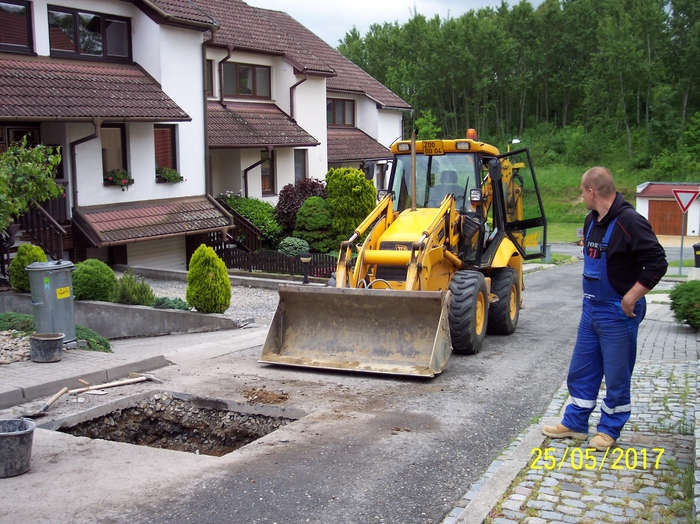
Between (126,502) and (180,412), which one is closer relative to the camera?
(126,502)

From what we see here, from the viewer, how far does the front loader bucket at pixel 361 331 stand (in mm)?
8992

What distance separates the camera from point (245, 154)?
25031mm

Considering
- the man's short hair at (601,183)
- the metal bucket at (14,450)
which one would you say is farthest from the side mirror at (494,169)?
the metal bucket at (14,450)

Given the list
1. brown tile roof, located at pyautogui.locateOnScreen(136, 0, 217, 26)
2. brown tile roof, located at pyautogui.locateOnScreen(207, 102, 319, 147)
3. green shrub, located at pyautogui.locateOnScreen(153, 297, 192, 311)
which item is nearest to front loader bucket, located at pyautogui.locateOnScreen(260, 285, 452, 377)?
green shrub, located at pyautogui.locateOnScreen(153, 297, 192, 311)

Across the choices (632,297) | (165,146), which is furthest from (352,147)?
(632,297)

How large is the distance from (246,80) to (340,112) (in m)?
8.59

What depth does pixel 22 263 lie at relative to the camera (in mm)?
13914

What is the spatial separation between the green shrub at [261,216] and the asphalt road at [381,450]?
13288mm

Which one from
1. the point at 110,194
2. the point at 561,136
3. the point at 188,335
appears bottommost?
the point at 188,335

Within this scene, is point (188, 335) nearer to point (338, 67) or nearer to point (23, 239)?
point (23, 239)

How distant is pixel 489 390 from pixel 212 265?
6341 millimetres

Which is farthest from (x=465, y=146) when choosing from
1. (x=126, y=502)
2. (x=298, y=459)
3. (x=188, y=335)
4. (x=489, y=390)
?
(x=126, y=502)

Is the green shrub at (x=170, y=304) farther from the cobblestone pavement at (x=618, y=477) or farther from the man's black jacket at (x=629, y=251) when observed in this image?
the man's black jacket at (x=629, y=251)
